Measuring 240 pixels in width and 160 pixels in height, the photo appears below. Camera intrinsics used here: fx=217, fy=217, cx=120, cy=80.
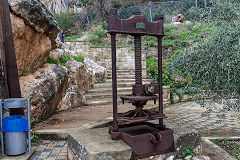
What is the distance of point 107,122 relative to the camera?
4758 millimetres

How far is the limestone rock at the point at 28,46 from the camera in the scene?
4477 millimetres

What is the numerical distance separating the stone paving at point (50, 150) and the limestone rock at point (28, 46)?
183 cm

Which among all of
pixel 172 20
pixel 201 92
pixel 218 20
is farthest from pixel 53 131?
pixel 172 20

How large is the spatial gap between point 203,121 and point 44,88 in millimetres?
4311

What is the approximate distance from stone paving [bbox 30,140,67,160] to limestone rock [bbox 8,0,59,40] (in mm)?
2605

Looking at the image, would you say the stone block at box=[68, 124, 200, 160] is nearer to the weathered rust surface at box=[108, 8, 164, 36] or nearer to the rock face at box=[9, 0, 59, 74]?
the weathered rust surface at box=[108, 8, 164, 36]

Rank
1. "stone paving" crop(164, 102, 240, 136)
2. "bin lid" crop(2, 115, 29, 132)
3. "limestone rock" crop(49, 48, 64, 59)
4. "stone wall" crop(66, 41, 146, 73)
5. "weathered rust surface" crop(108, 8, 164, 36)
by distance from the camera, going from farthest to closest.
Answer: "stone wall" crop(66, 41, 146, 73)
"limestone rock" crop(49, 48, 64, 59)
"stone paving" crop(164, 102, 240, 136)
"bin lid" crop(2, 115, 29, 132)
"weathered rust surface" crop(108, 8, 164, 36)

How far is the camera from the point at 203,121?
6035 mm

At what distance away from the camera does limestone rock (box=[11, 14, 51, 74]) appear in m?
4.48

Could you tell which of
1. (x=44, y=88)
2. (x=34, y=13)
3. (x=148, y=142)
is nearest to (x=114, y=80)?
(x=148, y=142)

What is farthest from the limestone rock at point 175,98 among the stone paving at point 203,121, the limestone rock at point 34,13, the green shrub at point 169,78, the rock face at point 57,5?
the rock face at point 57,5

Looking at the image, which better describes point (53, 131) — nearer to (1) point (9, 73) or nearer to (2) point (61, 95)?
(1) point (9, 73)

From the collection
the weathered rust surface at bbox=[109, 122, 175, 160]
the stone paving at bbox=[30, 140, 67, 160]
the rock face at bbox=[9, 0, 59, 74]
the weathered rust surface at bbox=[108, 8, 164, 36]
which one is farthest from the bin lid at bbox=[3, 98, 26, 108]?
the weathered rust surface at bbox=[108, 8, 164, 36]

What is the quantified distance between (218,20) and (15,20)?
3.93 meters
